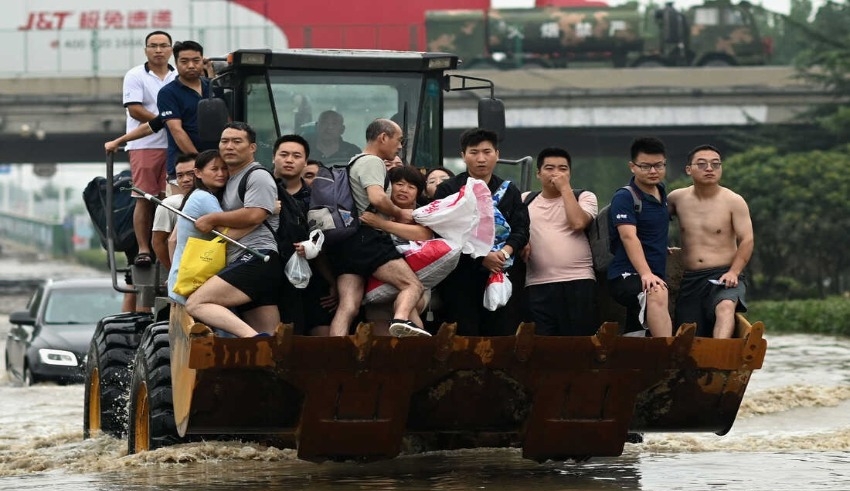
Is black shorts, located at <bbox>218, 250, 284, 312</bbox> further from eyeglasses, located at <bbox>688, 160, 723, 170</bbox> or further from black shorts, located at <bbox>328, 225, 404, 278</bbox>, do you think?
eyeglasses, located at <bbox>688, 160, 723, 170</bbox>

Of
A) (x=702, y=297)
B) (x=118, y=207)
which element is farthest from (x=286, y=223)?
(x=118, y=207)

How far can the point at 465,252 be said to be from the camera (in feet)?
33.0

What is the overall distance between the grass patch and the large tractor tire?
1626 centimetres

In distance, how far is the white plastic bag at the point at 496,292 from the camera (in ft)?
33.5

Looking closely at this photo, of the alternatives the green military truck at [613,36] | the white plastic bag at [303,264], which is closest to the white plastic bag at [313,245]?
the white plastic bag at [303,264]

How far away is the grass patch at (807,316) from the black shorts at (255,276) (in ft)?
61.2

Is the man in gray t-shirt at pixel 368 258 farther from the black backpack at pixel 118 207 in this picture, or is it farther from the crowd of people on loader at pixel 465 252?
the black backpack at pixel 118 207

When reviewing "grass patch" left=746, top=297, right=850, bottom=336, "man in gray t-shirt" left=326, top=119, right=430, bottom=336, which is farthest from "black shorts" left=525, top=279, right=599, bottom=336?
"grass patch" left=746, top=297, right=850, bottom=336

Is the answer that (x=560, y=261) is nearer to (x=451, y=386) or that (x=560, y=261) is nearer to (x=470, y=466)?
(x=451, y=386)

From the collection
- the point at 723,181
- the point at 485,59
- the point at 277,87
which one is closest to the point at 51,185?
the point at 485,59

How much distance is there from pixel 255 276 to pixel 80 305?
40.3 feet

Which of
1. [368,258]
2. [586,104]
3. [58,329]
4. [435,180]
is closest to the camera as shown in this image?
[368,258]

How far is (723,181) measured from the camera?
128 feet

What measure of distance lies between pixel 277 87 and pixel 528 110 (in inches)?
1349
